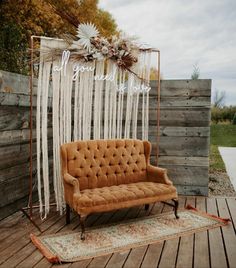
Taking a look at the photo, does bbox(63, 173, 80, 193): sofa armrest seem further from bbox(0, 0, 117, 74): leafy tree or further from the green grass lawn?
the green grass lawn

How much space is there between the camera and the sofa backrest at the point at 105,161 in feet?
14.6

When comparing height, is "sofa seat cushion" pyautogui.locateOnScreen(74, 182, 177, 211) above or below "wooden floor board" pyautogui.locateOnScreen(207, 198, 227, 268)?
above

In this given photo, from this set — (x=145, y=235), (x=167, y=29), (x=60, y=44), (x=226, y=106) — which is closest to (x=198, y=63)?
(x=167, y=29)

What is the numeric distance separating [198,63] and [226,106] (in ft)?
24.0

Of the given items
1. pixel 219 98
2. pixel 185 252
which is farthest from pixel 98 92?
pixel 219 98

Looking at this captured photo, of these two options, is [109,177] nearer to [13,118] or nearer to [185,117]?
[13,118]

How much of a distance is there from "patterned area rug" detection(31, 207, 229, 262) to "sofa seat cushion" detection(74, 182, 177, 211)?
32 cm

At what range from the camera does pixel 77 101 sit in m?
4.83

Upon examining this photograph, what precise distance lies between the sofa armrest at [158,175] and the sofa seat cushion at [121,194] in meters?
0.09

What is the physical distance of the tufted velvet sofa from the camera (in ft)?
13.1

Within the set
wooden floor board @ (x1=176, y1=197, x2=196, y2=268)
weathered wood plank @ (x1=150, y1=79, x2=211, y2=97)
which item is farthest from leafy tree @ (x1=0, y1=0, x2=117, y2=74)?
wooden floor board @ (x1=176, y1=197, x2=196, y2=268)

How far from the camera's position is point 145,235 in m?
3.89

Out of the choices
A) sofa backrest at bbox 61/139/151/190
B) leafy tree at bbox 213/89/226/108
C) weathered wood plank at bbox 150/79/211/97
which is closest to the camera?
sofa backrest at bbox 61/139/151/190

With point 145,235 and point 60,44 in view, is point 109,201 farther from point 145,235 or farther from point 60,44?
point 60,44
